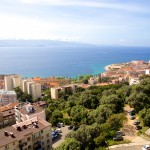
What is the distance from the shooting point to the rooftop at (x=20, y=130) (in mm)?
14195

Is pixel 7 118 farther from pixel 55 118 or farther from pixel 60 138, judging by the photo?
pixel 60 138

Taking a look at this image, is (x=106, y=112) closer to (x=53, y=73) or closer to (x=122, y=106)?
(x=122, y=106)

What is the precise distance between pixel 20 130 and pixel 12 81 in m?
28.6

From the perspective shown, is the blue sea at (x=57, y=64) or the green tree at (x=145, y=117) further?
the blue sea at (x=57, y=64)

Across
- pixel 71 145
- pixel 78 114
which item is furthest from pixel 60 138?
pixel 71 145

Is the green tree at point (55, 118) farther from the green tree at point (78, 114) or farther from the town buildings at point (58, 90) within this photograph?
the town buildings at point (58, 90)

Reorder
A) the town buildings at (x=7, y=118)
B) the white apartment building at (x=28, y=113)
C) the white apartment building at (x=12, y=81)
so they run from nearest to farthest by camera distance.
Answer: the white apartment building at (x=28, y=113) → the town buildings at (x=7, y=118) → the white apartment building at (x=12, y=81)

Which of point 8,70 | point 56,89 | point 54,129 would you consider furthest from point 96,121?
point 8,70

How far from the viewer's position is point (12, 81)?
42.7 metres

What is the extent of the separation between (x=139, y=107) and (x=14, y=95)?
62.5ft

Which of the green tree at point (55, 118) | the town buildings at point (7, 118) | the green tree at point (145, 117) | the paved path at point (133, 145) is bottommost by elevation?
the town buildings at point (7, 118)

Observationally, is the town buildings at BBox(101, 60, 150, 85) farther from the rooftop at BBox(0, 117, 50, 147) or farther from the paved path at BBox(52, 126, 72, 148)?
the rooftop at BBox(0, 117, 50, 147)

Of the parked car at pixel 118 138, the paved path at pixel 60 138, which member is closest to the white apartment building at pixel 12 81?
the paved path at pixel 60 138

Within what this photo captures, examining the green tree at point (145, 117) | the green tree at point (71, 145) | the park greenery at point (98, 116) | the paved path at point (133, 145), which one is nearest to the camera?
the green tree at point (71, 145)
